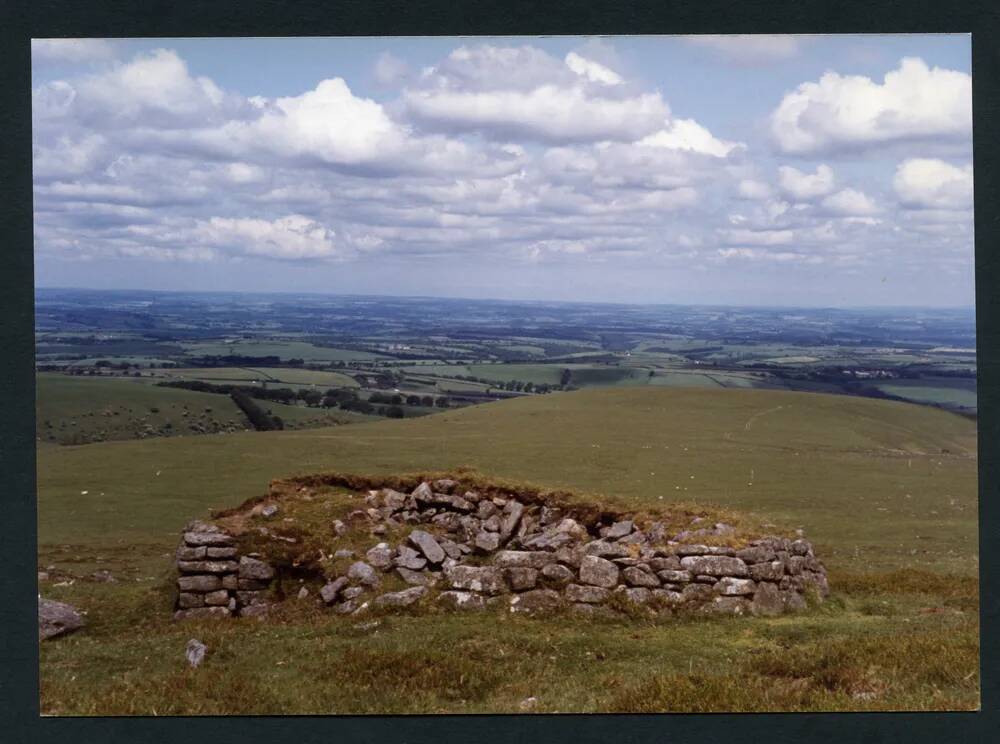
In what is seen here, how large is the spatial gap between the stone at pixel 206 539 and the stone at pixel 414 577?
10.00 ft

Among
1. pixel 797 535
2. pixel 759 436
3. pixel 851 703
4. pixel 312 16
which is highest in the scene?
pixel 312 16

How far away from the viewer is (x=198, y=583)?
16.3m

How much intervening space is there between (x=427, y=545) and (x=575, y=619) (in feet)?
11.5

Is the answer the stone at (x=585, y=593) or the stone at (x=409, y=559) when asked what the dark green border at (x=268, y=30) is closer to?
the stone at (x=585, y=593)

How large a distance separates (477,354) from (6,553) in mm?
10091

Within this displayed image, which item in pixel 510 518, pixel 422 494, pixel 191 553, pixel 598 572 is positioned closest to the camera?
pixel 598 572

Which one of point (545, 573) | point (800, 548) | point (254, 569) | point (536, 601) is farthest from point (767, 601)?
point (254, 569)

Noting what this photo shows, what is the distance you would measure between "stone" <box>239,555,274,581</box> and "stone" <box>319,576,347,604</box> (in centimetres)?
107

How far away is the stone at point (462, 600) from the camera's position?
1552cm

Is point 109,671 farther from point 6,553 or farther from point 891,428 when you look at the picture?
point 891,428

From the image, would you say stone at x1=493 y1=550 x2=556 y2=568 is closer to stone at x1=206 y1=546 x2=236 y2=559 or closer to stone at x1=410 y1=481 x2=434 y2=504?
stone at x1=410 y1=481 x2=434 y2=504

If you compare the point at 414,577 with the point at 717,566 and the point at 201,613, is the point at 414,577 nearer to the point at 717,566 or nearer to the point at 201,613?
the point at 201,613

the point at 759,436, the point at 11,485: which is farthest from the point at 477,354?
the point at 11,485

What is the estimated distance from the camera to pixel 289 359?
19656mm
